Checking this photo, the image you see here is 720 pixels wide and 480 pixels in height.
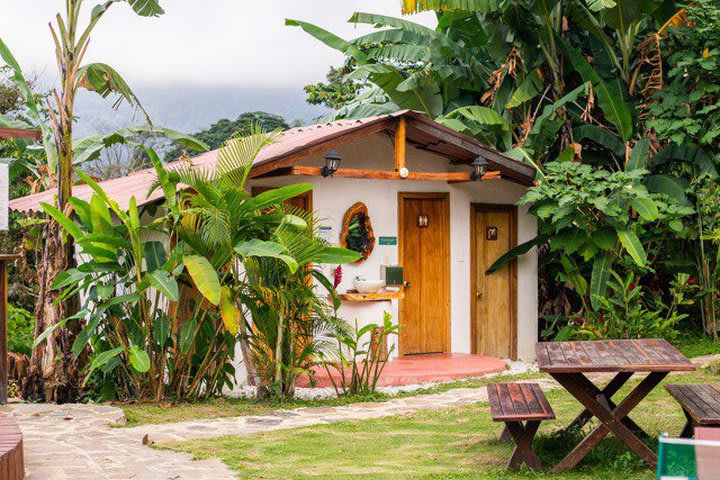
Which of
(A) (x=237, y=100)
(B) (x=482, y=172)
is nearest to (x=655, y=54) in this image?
(B) (x=482, y=172)

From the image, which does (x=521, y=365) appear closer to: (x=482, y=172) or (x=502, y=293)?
(x=502, y=293)

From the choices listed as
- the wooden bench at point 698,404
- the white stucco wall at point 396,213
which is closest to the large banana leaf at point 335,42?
the white stucco wall at point 396,213

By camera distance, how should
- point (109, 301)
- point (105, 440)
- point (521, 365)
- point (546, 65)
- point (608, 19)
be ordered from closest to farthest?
point (105, 440) < point (109, 301) < point (521, 365) < point (608, 19) < point (546, 65)

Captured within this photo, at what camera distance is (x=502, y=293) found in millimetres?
13742

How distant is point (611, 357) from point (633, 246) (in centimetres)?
641

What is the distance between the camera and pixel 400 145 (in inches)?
458

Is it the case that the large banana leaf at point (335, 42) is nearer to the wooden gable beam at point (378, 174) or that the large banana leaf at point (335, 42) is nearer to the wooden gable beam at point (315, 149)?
the wooden gable beam at point (378, 174)

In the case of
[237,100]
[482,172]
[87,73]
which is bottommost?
[482,172]

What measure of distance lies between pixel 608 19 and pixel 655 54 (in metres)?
1.20

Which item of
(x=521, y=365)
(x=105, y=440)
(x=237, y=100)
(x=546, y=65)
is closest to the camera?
(x=105, y=440)

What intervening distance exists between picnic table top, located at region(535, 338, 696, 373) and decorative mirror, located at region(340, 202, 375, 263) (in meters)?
5.25

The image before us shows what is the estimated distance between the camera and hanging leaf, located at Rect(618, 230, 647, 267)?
12.4 meters

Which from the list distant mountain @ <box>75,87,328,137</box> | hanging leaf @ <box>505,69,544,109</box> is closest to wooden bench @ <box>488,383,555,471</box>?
hanging leaf @ <box>505,69,544,109</box>

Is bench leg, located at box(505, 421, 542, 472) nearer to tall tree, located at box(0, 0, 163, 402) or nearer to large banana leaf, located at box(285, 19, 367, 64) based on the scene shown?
tall tree, located at box(0, 0, 163, 402)
